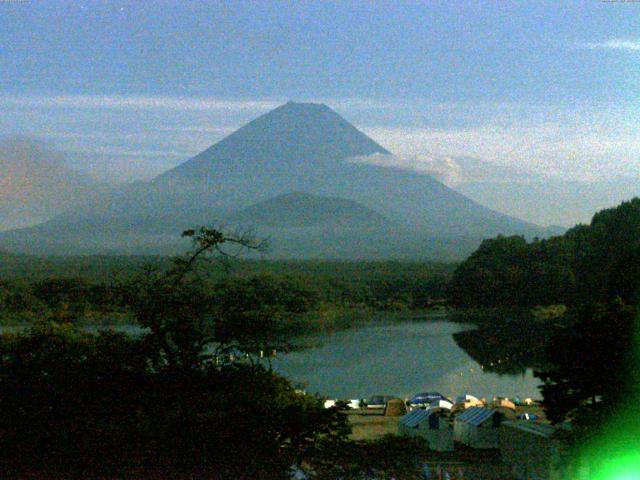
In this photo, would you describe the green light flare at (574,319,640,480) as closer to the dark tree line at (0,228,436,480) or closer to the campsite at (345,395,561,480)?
the campsite at (345,395,561,480)

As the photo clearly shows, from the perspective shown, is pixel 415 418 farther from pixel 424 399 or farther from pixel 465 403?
pixel 424 399

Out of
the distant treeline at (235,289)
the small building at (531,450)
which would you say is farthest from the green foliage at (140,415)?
the small building at (531,450)

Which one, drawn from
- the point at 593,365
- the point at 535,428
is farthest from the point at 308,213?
the point at 593,365

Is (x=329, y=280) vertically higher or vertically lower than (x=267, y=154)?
lower

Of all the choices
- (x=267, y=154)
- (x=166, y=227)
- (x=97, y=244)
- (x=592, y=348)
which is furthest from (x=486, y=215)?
(x=592, y=348)

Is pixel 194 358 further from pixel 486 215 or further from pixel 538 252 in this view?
pixel 486 215

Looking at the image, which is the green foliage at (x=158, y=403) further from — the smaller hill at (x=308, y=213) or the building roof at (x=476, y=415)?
the smaller hill at (x=308, y=213)

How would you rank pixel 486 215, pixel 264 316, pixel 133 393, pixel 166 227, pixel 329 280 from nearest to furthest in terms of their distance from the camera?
pixel 133 393 < pixel 264 316 < pixel 329 280 < pixel 166 227 < pixel 486 215
